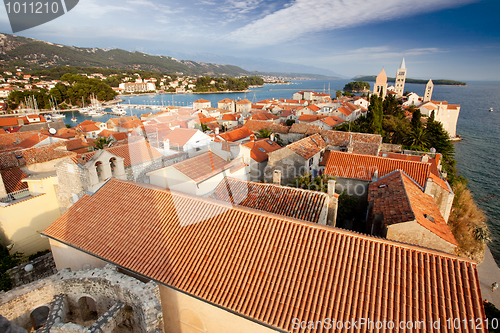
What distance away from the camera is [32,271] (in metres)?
12.2

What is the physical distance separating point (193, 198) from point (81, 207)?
16.7 feet

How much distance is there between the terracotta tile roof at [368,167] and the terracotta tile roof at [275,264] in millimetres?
12290

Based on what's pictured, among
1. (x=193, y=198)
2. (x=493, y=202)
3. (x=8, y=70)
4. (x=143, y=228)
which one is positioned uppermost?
(x=8, y=70)

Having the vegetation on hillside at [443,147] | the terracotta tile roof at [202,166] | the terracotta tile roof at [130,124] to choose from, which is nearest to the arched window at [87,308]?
the terracotta tile roof at [202,166]

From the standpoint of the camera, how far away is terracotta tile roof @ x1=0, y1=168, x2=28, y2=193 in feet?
49.4

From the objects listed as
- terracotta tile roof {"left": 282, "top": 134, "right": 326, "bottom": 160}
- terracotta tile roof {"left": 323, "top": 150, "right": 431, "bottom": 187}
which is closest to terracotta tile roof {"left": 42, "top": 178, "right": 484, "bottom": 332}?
terracotta tile roof {"left": 323, "top": 150, "right": 431, "bottom": 187}

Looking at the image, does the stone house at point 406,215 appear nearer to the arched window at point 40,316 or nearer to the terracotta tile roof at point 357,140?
the terracotta tile roof at point 357,140

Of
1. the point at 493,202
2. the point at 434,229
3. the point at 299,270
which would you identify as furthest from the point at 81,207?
the point at 493,202

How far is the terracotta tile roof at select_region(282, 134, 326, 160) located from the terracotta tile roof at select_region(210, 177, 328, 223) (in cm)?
952

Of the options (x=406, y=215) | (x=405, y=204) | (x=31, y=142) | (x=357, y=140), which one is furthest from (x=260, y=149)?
(x=31, y=142)

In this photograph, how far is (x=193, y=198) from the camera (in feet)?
30.9

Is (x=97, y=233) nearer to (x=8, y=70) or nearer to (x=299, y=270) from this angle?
(x=299, y=270)

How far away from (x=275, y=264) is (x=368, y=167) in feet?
48.1

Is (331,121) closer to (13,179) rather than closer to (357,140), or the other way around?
(357,140)
